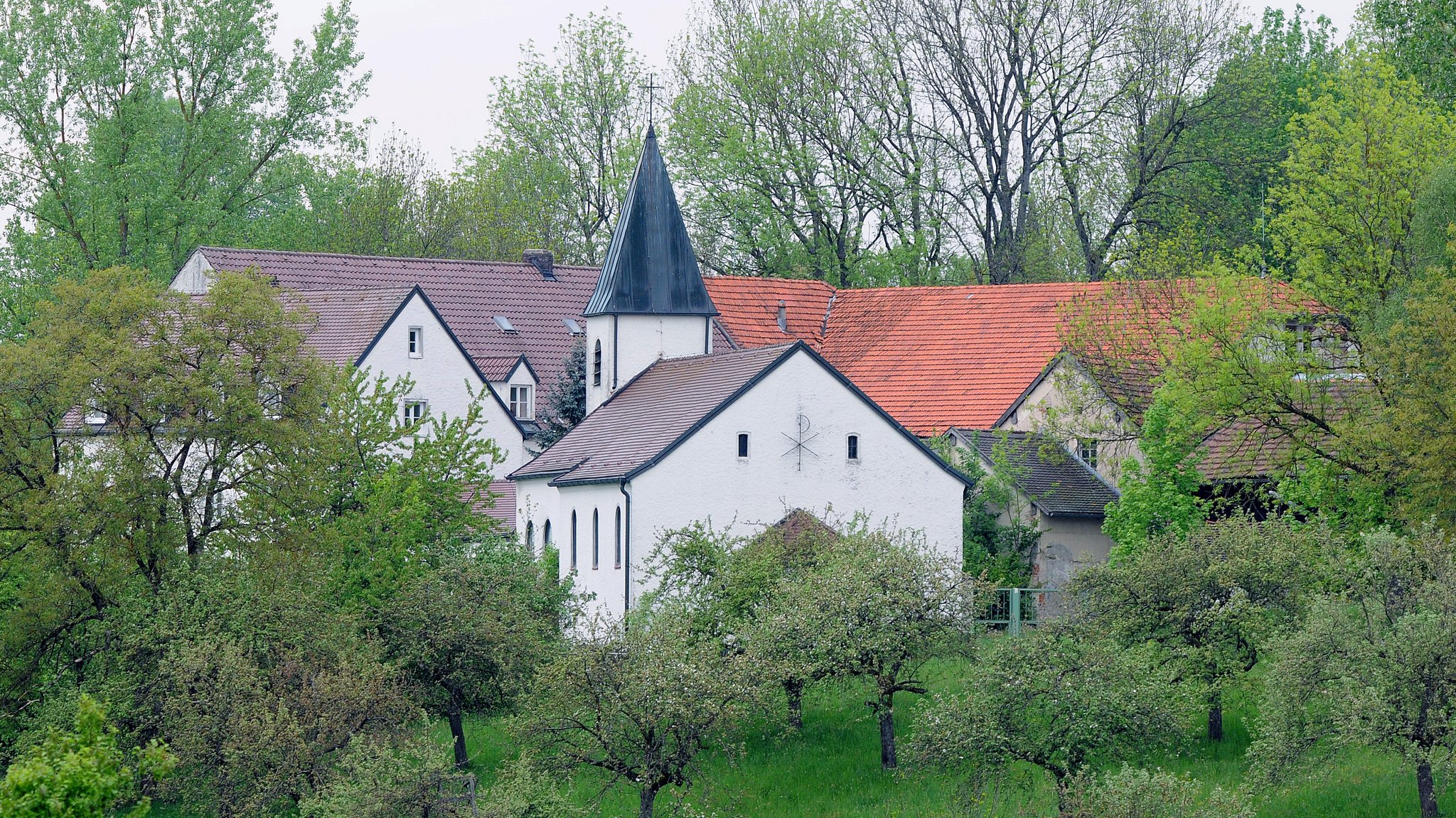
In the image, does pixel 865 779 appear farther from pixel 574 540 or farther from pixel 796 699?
pixel 574 540

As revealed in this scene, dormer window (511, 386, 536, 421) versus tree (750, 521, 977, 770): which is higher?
dormer window (511, 386, 536, 421)

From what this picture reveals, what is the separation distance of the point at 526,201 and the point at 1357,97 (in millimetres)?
36480

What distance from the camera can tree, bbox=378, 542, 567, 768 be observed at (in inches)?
1206

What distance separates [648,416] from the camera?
131 feet

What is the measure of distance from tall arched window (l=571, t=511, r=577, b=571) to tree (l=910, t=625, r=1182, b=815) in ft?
47.2

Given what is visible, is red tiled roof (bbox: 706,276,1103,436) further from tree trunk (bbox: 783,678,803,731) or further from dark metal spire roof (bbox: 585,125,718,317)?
tree trunk (bbox: 783,678,803,731)

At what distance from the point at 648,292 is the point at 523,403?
1040 cm

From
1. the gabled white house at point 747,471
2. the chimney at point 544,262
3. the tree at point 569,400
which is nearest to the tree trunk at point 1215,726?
the gabled white house at point 747,471

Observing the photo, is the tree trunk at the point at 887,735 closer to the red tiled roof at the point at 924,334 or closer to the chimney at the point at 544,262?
the red tiled roof at the point at 924,334

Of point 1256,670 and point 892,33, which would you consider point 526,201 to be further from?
point 1256,670

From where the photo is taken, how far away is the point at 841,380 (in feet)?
124

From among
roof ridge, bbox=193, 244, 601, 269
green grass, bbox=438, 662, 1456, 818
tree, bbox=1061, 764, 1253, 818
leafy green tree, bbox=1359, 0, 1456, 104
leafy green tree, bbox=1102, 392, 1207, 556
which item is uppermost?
leafy green tree, bbox=1359, 0, 1456, 104

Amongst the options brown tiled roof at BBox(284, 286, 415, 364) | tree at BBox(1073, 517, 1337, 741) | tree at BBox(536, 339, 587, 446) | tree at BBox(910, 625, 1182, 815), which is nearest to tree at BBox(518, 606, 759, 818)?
tree at BBox(910, 625, 1182, 815)

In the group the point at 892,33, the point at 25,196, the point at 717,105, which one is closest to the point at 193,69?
the point at 25,196
